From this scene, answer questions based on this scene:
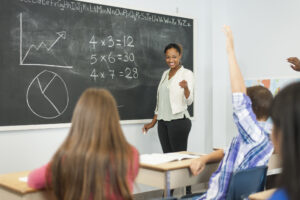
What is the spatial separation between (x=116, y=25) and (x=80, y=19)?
45 cm

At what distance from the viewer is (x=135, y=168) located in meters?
1.63

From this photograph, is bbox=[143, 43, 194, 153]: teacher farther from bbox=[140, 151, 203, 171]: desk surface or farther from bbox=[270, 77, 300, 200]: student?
bbox=[270, 77, 300, 200]: student

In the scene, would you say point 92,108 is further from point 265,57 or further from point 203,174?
point 265,57

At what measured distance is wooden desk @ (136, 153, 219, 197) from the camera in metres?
2.28

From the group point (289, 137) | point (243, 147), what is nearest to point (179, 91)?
point (243, 147)

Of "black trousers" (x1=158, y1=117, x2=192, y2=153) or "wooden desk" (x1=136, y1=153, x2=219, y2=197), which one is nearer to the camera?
"wooden desk" (x1=136, y1=153, x2=219, y2=197)

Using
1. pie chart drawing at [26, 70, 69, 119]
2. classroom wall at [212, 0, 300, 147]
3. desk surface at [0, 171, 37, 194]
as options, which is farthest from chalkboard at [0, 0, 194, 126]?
desk surface at [0, 171, 37, 194]

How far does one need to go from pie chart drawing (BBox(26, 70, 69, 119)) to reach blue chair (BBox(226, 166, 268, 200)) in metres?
2.27

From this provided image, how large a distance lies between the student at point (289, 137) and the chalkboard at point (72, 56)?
3055 millimetres

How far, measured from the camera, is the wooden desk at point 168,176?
2.28 metres

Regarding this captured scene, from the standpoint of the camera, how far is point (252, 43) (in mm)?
4906

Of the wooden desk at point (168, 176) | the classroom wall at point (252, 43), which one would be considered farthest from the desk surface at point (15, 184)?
the classroom wall at point (252, 43)

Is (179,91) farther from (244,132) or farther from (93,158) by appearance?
(93,158)

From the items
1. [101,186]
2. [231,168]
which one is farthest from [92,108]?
[231,168]
